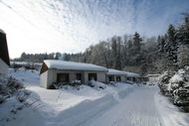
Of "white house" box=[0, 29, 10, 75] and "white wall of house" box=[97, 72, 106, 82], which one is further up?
"white house" box=[0, 29, 10, 75]

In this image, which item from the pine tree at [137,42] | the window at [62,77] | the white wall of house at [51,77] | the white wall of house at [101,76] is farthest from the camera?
the pine tree at [137,42]

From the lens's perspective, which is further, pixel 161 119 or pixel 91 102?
pixel 91 102

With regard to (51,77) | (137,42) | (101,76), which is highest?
(137,42)

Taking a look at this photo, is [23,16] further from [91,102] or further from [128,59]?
[128,59]

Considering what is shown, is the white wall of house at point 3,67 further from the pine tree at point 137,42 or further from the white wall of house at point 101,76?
the pine tree at point 137,42

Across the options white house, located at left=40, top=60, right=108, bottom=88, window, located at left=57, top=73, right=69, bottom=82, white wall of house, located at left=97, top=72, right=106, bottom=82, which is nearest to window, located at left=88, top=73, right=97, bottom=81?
white house, located at left=40, top=60, right=108, bottom=88

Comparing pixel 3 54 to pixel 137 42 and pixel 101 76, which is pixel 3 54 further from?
pixel 137 42

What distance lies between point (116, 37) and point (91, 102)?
69.2 m

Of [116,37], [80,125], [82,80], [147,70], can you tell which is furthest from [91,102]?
[116,37]

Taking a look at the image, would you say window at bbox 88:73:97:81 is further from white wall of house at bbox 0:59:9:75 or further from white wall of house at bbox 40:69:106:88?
white wall of house at bbox 0:59:9:75

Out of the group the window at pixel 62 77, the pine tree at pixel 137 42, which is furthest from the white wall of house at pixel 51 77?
the pine tree at pixel 137 42

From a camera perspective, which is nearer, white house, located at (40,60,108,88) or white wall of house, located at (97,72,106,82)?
white house, located at (40,60,108,88)

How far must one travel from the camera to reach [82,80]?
85.3ft

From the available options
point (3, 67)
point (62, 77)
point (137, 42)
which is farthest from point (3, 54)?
point (137, 42)
